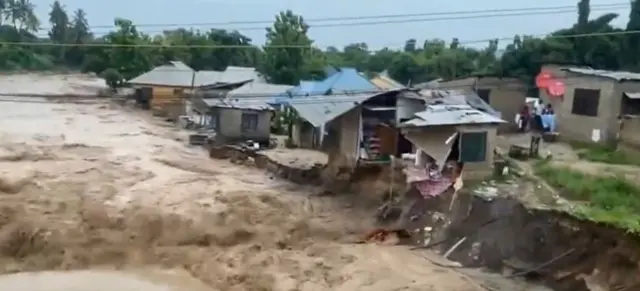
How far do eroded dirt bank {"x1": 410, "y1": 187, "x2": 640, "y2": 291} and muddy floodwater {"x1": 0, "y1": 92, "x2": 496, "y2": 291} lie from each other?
92cm

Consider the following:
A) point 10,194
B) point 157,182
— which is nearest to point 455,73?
point 157,182

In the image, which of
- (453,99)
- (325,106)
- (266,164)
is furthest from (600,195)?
(266,164)

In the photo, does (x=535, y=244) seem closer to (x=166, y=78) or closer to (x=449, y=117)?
(x=449, y=117)

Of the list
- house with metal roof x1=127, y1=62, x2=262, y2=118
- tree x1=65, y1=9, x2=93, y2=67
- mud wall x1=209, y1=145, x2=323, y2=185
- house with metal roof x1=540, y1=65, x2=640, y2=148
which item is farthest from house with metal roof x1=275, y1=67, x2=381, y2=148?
tree x1=65, y1=9, x2=93, y2=67

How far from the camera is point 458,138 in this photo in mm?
15219

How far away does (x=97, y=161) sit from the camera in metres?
22.4

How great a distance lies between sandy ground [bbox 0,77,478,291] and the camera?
42.2 feet

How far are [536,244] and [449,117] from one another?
4234 mm

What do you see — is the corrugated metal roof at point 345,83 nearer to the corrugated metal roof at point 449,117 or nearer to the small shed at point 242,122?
the small shed at point 242,122

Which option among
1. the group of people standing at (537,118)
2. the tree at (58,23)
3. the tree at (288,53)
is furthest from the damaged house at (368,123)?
the tree at (58,23)

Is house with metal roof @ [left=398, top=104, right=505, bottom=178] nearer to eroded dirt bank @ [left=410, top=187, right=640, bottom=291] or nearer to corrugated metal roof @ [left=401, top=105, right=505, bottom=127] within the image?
corrugated metal roof @ [left=401, top=105, right=505, bottom=127]

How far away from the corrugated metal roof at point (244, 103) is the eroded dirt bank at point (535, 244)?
12128mm

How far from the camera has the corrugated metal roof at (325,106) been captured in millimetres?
17672

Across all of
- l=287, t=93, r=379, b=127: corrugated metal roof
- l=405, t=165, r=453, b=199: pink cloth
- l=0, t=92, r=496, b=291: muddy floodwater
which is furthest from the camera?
l=287, t=93, r=379, b=127: corrugated metal roof
